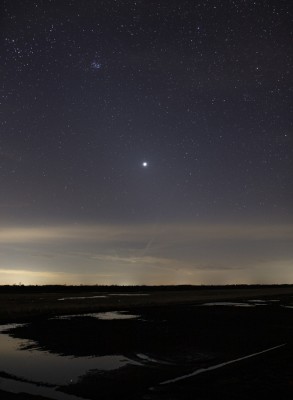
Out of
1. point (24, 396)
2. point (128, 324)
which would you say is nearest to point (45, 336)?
point (128, 324)

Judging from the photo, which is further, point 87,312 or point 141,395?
point 87,312

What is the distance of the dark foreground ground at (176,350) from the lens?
7.90m

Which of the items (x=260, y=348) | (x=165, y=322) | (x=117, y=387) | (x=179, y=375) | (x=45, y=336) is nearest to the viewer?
(x=117, y=387)

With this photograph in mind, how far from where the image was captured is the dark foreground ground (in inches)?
311

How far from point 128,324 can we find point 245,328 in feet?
14.6

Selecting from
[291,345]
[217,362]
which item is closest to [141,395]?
[217,362]

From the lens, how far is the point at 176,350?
39.5ft

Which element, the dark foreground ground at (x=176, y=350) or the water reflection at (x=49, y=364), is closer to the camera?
the dark foreground ground at (x=176, y=350)

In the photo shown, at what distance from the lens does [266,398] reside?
7.39 m

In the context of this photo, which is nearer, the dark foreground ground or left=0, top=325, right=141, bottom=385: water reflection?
the dark foreground ground

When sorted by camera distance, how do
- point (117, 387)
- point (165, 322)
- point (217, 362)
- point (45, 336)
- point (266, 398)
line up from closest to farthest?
point (266, 398) < point (117, 387) < point (217, 362) < point (45, 336) < point (165, 322)

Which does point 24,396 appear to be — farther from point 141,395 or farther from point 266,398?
point 266,398

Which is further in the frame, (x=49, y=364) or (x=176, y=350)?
(x=176, y=350)

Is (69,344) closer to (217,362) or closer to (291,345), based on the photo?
(217,362)
